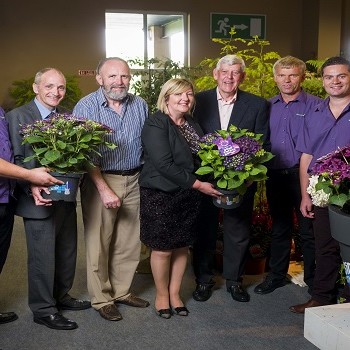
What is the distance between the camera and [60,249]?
3244 millimetres

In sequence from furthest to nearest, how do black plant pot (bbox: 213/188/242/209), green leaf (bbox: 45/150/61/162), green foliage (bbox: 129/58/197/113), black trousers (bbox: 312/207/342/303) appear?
1. green foliage (bbox: 129/58/197/113)
2. black trousers (bbox: 312/207/342/303)
3. black plant pot (bbox: 213/188/242/209)
4. green leaf (bbox: 45/150/61/162)

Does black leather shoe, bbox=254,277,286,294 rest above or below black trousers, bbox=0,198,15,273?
below

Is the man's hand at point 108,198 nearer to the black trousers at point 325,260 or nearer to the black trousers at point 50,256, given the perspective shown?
the black trousers at point 50,256

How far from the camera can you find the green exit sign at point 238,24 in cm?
898

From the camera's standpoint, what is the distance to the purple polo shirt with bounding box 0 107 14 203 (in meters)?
2.77

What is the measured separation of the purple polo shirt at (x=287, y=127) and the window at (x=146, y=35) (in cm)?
600

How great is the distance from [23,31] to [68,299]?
21.5 ft

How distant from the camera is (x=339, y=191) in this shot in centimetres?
186

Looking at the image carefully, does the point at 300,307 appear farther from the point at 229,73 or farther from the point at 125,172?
the point at 229,73

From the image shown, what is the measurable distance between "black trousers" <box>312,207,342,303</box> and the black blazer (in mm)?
797

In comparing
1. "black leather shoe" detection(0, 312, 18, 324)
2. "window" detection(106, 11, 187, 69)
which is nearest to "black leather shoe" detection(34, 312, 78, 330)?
"black leather shoe" detection(0, 312, 18, 324)

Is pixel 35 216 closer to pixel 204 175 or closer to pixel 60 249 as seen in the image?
pixel 60 249

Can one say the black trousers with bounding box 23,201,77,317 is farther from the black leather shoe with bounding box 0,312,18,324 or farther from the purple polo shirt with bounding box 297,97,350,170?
the purple polo shirt with bounding box 297,97,350,170

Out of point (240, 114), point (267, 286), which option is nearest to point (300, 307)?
point (267, 286)
